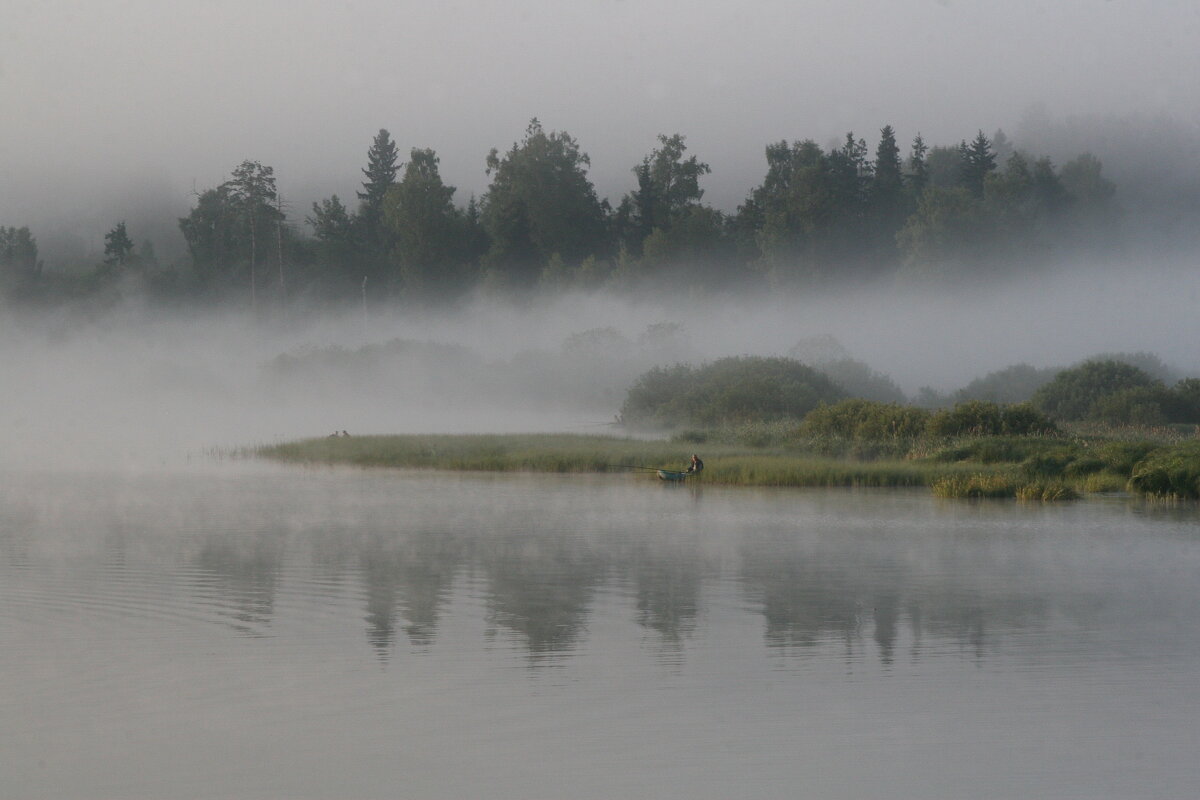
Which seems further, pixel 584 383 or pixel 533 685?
pixel 584 383

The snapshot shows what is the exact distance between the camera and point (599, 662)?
13.4 meters

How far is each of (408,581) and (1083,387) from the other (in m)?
47.4

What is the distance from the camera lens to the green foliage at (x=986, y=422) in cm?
4394

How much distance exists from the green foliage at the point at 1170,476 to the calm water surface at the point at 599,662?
294 inches

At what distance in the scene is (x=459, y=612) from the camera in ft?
53.6

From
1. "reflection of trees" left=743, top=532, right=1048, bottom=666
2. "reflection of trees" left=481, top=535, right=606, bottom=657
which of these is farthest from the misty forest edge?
"reflection of trees" left=481, top=535, right=606, bottom=657

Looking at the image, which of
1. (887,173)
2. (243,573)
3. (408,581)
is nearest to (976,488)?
(408,581)

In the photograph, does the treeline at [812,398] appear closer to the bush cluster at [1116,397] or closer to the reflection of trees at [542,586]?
the bush cluster at [1116,397]

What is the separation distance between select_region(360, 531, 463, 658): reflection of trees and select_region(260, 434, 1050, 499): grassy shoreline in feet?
49.7

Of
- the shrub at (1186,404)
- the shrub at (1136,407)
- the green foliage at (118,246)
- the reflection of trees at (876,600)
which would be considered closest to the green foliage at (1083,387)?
the shrub at (1136,407)

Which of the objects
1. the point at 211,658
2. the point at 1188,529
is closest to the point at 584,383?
the point at 1188,529

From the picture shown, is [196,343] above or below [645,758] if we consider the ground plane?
above

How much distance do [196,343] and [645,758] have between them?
10612 centimetres

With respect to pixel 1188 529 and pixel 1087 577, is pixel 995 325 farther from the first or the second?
pixel 1087 577
